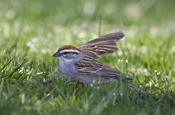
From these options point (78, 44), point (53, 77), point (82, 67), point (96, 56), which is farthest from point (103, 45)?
point (53, 77)

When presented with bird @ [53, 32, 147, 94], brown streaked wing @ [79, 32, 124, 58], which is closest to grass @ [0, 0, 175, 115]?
bird @ [53, 32, 147, 94]

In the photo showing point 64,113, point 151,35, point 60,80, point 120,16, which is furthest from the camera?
point 120,16

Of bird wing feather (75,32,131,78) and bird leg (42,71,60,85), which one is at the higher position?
bird wing feather (75,32,131,78)

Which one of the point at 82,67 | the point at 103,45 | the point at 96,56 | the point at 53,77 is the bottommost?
the point at 53,77

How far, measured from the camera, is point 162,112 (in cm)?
434

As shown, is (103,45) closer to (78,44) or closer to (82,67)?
(82,67)

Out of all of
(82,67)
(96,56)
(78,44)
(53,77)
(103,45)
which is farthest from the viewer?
(78,44)

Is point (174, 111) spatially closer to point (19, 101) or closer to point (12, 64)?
point (19, 101)

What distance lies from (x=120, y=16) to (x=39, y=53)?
4.96 metres

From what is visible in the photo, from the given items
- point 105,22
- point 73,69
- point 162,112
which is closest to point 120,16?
point 105,22

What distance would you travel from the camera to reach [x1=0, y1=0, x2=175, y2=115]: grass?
169 inches

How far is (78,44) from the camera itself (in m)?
7.27

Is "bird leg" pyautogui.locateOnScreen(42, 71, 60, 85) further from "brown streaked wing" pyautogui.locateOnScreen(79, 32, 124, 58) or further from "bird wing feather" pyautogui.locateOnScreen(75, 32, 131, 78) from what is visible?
"brown streaked wing" pyautogui.locateOnScreen(79, 32, 124, 58)

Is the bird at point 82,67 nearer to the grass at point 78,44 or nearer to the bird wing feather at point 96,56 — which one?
the bird wing feather at point 96,56
